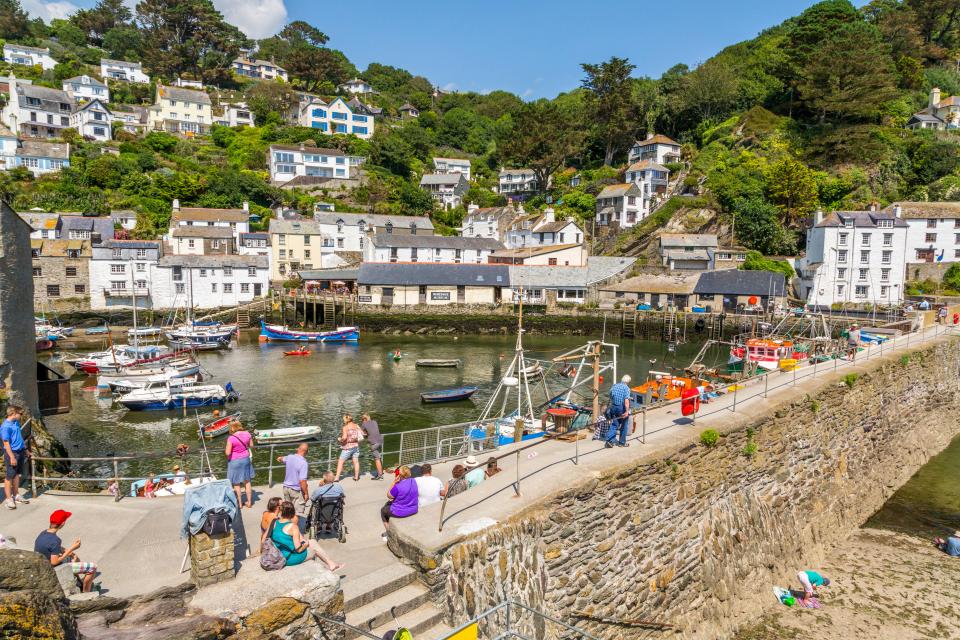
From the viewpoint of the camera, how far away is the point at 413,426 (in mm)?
24875

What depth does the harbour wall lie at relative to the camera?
291 inches

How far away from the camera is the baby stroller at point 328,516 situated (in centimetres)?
780

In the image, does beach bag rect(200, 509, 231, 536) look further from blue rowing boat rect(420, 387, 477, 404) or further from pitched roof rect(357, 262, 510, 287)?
pitched roof rect(357, 262, 510, 287)

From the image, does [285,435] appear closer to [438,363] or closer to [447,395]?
[447,395]

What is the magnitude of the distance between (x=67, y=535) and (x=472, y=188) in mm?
89506

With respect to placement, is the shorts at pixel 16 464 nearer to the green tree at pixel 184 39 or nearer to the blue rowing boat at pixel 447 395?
the blue rowing boat at pixel 447 395

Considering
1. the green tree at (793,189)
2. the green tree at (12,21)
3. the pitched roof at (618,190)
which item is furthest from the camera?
the green tree at (12,21)

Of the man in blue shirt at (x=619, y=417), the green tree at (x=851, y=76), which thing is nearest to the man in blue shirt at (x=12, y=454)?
the man in blue shirt at (x=619, y=417)

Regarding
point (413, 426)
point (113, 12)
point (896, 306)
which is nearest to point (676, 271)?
point (896, 306)

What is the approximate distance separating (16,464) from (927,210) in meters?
64.0

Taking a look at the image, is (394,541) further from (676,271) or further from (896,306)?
(676,271)

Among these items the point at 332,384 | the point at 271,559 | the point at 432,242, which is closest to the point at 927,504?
the point at 271,559

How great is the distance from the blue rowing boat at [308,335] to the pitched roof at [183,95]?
64.6 meters

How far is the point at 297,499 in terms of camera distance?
29.8 ft
